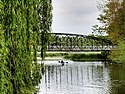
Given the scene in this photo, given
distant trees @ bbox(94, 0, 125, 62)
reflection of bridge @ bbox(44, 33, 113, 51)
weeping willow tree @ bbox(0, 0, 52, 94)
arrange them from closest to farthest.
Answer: weeping willow tree @ bbox(0, 0, 52, 94)
distant trees @ bbox(94, 0, 125, 62)
reflection of bridge @ bbox(44, 33, 113, 51)

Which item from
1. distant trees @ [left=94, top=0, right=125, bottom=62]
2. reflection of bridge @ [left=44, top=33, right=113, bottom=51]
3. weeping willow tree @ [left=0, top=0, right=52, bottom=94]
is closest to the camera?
weeping willow tree @ [left=0, top=0, right=52, bottom=94]

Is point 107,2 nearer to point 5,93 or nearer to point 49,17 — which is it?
point 49,17

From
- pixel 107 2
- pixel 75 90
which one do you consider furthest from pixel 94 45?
pixel 75 90

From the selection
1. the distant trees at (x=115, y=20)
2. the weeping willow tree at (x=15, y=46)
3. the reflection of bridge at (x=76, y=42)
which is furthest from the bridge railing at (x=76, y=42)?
the weeping willow tree at (x=15, y=46)

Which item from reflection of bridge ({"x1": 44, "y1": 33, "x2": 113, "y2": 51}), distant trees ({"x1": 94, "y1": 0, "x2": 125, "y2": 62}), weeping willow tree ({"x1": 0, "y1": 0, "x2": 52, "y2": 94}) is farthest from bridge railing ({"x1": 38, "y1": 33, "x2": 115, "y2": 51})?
weeping willow tree ({"x1": 0, "y1": 0, "x2": 52, "y2": 94})

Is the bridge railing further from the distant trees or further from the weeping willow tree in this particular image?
the weeping willow tree

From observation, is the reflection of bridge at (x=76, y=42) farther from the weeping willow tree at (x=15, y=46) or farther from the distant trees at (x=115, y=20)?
the weeping willow tree at (x=15, y=46)

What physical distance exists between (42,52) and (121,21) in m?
24.8

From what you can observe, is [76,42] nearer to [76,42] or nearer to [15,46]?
[76,42]

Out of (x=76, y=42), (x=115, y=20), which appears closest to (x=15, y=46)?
(x=115, y=20)

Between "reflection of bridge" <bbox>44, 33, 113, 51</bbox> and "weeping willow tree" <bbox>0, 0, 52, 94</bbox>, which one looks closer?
"weeping willow tree" <bbox>0, 0, 52, 94</bbox>

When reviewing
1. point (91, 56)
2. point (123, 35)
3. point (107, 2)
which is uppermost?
point (107, 2)

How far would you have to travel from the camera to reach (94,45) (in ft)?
223

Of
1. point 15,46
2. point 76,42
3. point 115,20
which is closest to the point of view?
point 15,46
